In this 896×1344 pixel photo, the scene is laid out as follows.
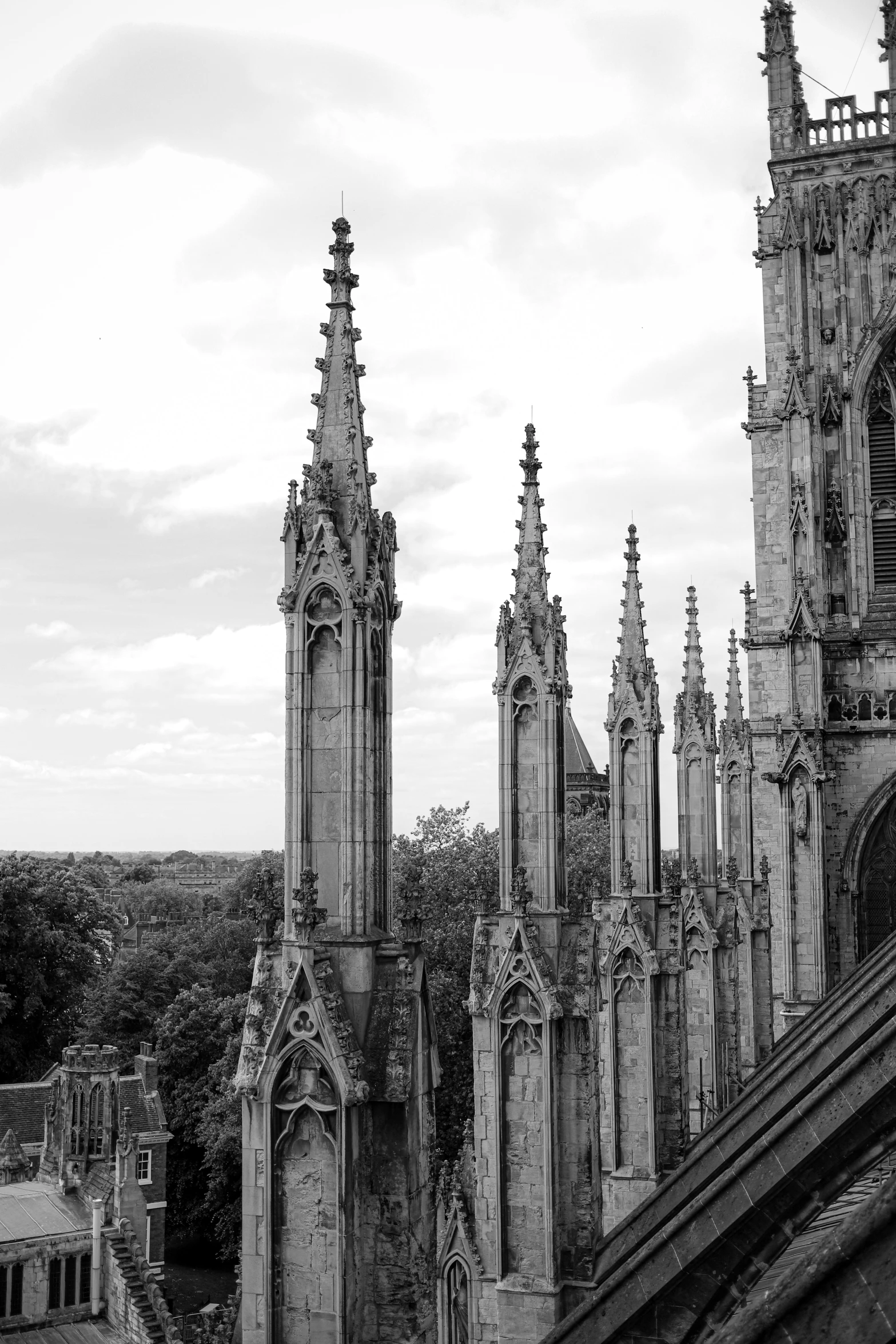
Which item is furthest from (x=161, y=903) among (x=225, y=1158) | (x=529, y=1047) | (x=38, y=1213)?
(x=529, y=1047)

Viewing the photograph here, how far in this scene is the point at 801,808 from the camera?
2220 centimetres

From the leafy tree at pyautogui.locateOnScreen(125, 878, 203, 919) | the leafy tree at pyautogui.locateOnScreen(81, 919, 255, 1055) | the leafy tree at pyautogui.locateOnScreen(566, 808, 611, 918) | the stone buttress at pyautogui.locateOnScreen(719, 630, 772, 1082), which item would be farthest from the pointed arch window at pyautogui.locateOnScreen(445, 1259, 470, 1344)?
the leafy tree at pyautogui.locateOnScreen(125, 878, 203, 919)

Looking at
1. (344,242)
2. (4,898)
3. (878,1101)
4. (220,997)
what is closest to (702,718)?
(344,242)

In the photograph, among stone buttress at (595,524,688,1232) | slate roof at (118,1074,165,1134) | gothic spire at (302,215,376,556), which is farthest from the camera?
slate roof at (118,1074,165,1134)

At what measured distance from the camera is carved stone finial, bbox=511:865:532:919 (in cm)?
1190

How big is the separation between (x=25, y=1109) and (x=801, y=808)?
25.2m

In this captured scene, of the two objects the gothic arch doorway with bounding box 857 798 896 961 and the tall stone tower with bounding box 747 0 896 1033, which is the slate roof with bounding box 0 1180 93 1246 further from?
the gothic arch doorway with bounding box 857 798 896 961

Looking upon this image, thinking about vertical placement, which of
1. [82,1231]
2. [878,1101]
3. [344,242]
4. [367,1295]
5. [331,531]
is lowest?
[82,1231]

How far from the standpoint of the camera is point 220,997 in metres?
46.2

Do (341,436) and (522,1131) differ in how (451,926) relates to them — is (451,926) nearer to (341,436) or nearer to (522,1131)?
(522,1131)

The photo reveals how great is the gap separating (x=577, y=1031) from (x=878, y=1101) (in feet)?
20.5

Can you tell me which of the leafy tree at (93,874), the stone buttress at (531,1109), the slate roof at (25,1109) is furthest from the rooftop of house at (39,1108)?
the leafy tree at (93,874)

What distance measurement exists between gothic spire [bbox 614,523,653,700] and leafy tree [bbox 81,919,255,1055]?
106ft

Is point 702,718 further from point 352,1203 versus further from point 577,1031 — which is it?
point 352,1203
